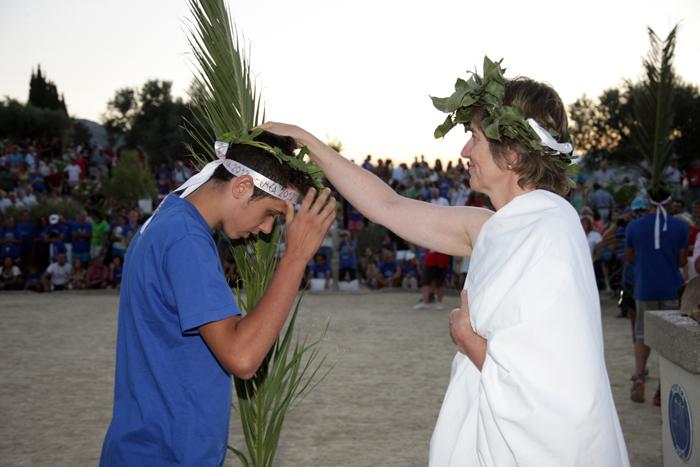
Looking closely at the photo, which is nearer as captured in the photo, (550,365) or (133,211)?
(550,365)

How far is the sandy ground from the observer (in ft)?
23.7

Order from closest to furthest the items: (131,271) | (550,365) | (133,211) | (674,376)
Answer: (550,365) → (131,271) → (674,376) → (133,211)

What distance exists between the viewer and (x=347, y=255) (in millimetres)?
20141

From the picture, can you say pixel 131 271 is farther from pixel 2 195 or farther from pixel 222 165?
pixel 2 195

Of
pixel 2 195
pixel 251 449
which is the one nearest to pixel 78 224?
pixel 2 195

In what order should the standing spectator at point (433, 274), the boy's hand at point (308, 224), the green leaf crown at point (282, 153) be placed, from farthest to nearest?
the standing spectator at point (433, 274) → the green leaf crown at point (282, 153) → the boy's hand at point (308, 224)

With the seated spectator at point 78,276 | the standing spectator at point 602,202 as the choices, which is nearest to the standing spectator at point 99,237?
the seated spectator at point 78,276

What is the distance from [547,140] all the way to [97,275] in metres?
18.9

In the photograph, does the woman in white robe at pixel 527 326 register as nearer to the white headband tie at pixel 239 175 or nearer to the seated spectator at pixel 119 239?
the white headband tie at pixel 239 175

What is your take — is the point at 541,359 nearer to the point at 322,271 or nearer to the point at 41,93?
the point at 322,271

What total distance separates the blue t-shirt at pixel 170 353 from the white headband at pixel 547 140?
1196 mm

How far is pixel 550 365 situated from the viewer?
251 cm

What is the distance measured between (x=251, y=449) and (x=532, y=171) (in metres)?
2.54

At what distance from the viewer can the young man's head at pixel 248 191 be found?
2.90 metres
